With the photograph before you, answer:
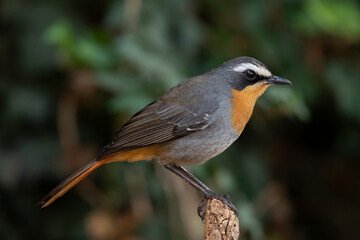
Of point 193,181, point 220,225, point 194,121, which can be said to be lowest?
point 193,181

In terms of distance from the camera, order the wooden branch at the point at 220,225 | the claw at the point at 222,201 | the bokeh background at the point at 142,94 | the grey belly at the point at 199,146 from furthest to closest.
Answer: the bokeh background at the point at 142,94 → the grey belly at the point at 199,146 → the claw at the point at 222,201 → the wooden branch at the point at 220,225

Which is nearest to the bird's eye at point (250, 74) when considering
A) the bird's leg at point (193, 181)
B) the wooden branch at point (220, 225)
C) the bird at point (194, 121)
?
the bird at point (194, 121)

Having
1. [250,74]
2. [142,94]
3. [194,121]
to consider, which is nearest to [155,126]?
[194,121]

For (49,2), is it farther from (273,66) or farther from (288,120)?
(288,120)

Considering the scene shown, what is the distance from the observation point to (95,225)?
16.6 feet

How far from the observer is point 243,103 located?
13.6 ft

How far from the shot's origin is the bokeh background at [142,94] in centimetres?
472

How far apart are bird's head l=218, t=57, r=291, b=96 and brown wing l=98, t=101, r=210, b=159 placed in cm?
32

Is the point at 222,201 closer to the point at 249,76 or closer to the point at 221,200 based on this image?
the point at 221,200

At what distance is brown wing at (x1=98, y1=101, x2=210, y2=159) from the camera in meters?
4.03

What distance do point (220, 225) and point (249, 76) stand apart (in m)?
1.18

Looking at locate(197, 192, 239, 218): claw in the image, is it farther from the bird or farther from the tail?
the tail

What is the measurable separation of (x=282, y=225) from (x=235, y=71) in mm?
2169

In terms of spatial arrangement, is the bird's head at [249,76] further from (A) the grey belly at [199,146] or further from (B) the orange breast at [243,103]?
(A) the grey belly at [199,146]
